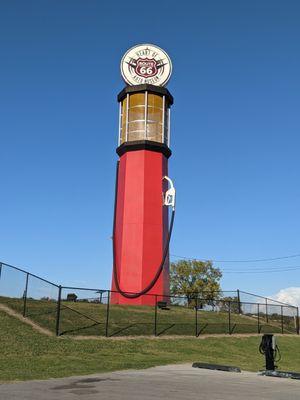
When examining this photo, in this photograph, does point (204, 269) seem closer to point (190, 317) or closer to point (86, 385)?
point (190, 317)

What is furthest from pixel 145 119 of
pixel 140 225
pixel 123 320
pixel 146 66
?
pixel 123 320

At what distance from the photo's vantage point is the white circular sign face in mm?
37156

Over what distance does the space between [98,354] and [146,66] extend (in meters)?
25.3

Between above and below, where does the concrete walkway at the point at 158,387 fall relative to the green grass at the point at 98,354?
below

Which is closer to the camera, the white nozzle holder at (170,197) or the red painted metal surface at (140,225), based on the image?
the red painted metal surface at (140,225)

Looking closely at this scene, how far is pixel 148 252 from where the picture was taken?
3275 cm

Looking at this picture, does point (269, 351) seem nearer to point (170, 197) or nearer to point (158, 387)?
point (158, 387)

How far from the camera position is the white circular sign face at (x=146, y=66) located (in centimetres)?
3716

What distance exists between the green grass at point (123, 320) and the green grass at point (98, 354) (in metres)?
1.50

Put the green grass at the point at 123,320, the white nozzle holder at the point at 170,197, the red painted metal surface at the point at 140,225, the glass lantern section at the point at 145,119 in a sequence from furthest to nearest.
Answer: the glass lantern section at the point at 145,119 → the white nozzle holder at the point at 170,197 → the red painted metal surface at the point at 140,225 → the green grass at the point at 123,320

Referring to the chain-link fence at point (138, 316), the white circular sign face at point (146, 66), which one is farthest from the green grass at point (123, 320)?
the white circular sign face at point (146, 66)

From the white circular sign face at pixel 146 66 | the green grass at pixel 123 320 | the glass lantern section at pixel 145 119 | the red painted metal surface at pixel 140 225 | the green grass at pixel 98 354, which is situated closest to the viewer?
the green grass at pixel 98 354

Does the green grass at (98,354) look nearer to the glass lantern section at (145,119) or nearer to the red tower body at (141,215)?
the red tower body at (141,215)

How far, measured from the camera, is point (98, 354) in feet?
58.6
